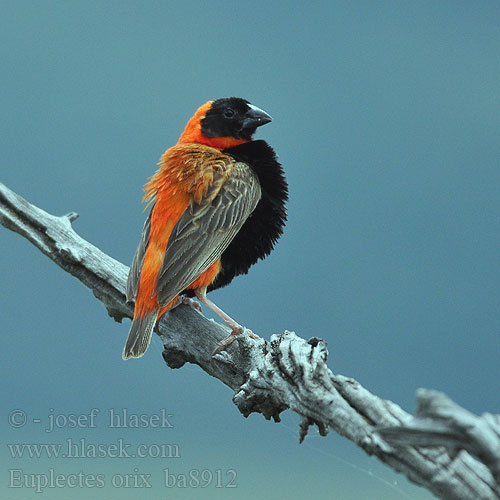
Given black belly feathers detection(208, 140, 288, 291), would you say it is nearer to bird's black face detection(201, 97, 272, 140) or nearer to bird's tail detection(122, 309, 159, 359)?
bird's black face detection(201, 97, 272, 140)

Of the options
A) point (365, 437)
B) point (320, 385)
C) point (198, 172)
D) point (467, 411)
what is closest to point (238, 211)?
point (198, 172)

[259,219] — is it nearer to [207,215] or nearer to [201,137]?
[207,215]

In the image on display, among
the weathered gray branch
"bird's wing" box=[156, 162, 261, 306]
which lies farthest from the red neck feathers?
the weathered gray branch

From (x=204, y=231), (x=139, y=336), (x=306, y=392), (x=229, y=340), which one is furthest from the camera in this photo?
(x=204, y=231)

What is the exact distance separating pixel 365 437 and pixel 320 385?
0.46 metres

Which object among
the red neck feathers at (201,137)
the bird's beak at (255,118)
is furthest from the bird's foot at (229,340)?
the bird's beak at (255,118)

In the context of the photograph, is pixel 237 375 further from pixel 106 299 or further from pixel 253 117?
pixel 253 117

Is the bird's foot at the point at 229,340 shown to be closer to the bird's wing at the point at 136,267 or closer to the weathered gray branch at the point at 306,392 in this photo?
the weathered gray branch at the point at 306,392

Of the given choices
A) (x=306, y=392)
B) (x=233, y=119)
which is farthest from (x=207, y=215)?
(x=306, y=392)

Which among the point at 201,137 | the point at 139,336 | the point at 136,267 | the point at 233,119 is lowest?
the point at 139,336

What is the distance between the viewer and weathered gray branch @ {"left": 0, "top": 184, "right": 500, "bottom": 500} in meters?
2.37

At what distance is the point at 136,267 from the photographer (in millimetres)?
4242

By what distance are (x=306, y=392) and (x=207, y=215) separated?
1509 mm

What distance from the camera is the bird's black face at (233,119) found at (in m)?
5.01
